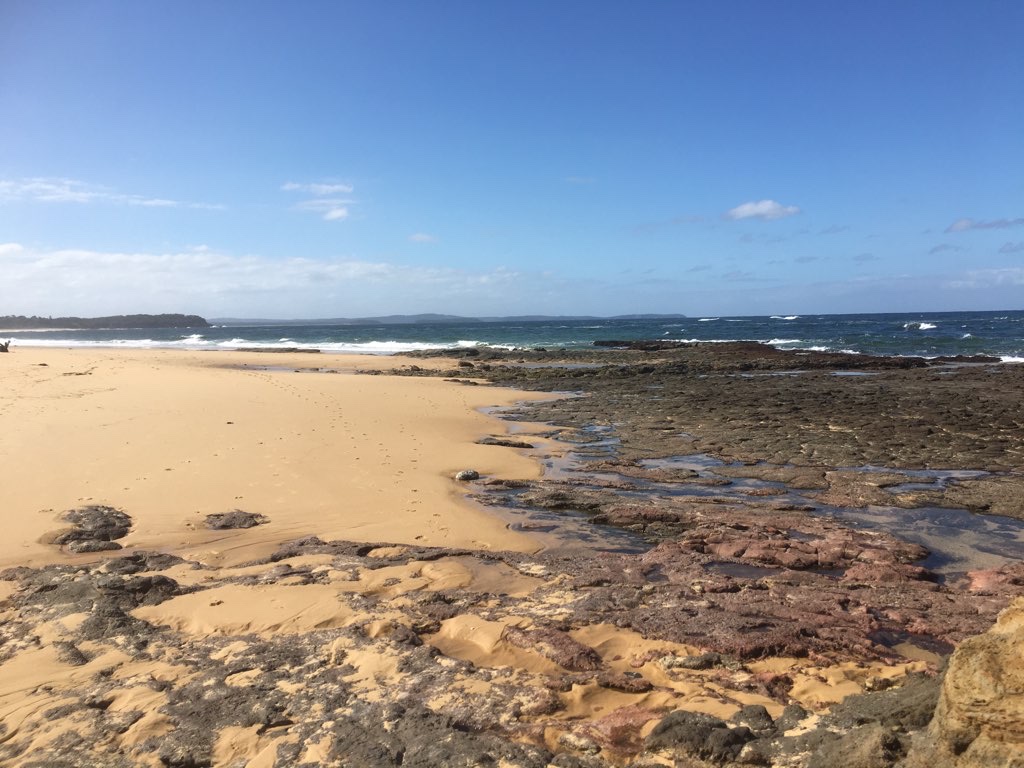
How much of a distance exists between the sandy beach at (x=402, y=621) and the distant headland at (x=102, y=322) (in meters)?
114

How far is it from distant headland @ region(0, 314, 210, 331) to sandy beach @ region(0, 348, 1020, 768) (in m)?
114

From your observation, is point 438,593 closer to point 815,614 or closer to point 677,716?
point 677,716

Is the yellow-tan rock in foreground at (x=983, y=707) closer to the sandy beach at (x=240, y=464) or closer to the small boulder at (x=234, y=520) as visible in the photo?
the sandy beach at (x=240, y=464)

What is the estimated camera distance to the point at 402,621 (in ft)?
16.0

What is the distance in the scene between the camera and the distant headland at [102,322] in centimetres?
10566

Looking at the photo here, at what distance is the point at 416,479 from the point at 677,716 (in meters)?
6.61

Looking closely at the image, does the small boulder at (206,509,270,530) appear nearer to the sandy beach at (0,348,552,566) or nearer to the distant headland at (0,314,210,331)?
the sandy beach at (0,348,552,566)

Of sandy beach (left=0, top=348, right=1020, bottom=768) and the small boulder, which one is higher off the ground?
the small boulder

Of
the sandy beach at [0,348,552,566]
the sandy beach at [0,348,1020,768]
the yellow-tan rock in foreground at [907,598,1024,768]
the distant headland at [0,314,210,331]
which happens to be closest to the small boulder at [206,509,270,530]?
the sandy beach at [0,348,1020,768]

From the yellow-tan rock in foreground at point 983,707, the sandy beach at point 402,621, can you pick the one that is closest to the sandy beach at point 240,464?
the sandy beach at point 402,621

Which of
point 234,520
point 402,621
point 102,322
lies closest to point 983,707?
point 402,621

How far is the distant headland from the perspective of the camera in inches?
4160

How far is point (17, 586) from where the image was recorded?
552 cm

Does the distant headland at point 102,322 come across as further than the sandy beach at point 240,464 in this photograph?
Yes
